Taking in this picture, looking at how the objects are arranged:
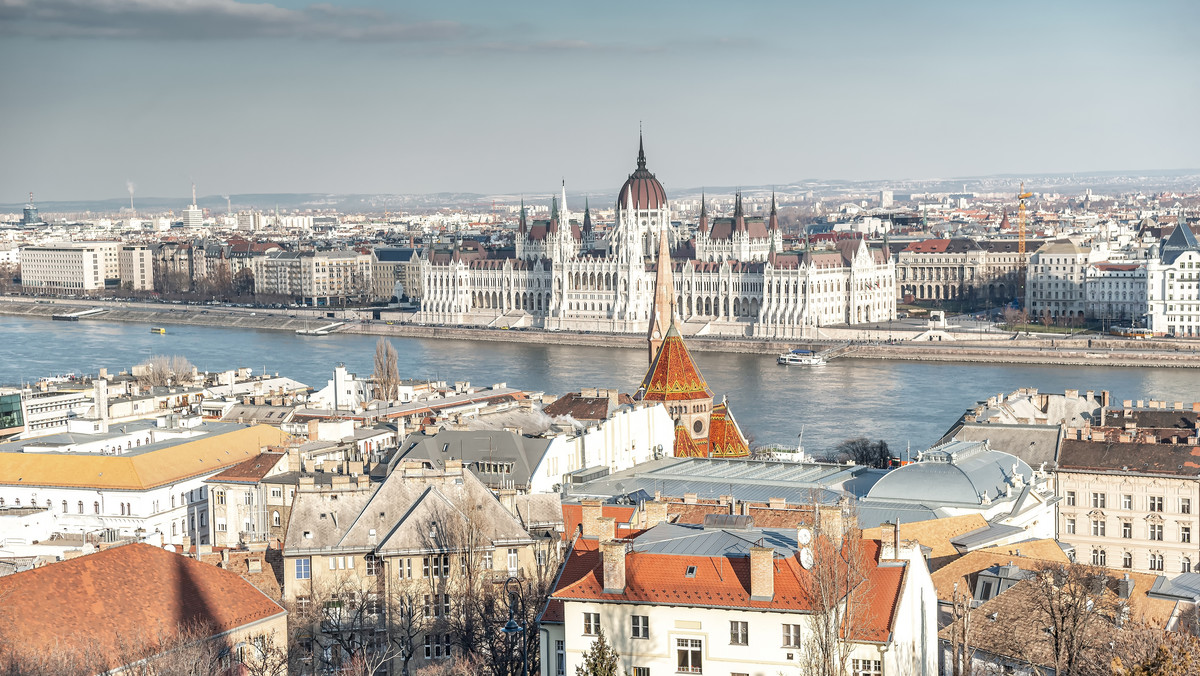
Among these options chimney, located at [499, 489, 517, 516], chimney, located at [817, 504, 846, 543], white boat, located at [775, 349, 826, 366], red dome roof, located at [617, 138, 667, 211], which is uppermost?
red dome roof, located at [617, 138, 667, 211]

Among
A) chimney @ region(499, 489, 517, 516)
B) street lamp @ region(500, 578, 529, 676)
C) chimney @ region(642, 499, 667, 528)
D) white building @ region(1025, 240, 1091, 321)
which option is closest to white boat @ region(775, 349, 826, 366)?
white building @ region(1025, 240, 1091, 321)

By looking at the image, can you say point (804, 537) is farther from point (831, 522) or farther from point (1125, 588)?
point (1125, 588)

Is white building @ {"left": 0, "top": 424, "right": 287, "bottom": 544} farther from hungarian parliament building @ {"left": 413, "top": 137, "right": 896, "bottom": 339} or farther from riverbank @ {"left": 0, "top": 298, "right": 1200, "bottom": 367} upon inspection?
hungarian parliament building @ {"left": 413, "top": 137, "right": 896, "bottom": 339}

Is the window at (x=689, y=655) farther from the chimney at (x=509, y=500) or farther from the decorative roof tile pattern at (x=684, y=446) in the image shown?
the decorative roof tile pattern at (x=684, y=446)

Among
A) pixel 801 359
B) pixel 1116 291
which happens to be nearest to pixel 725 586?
pixel 801 359

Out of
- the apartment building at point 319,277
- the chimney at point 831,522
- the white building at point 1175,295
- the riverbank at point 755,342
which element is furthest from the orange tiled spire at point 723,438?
the apartment building at point 319,277

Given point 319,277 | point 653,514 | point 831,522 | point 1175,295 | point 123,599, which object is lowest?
point 319,277

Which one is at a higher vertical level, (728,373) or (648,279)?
(648,279)
